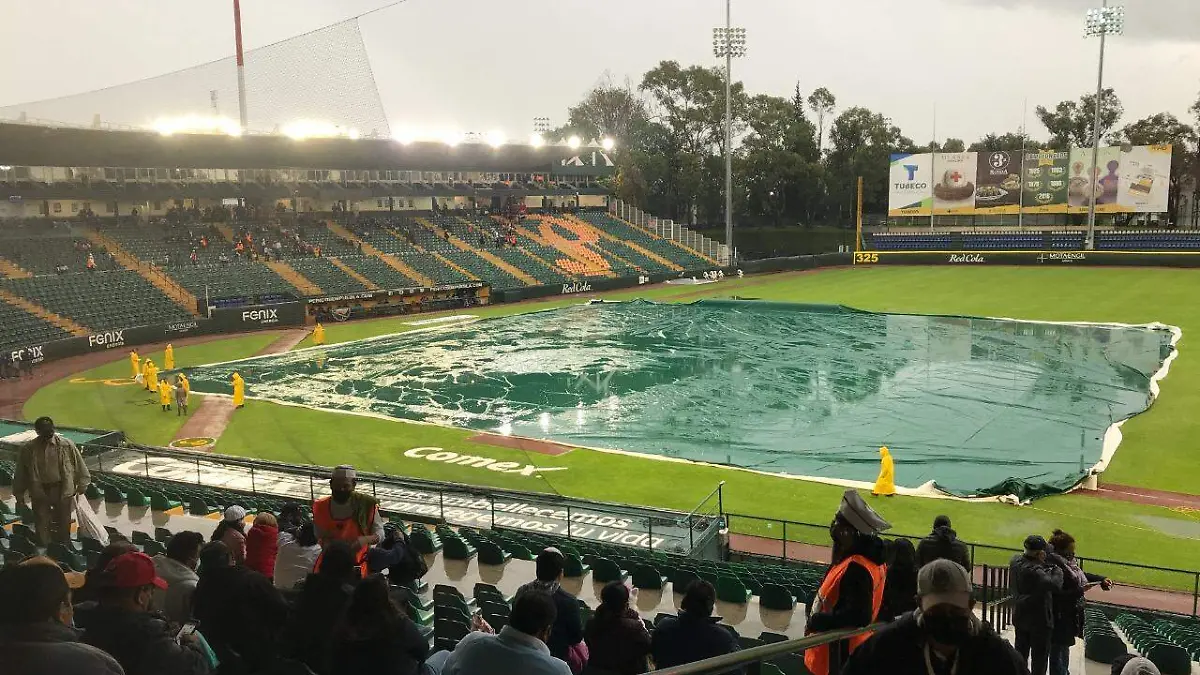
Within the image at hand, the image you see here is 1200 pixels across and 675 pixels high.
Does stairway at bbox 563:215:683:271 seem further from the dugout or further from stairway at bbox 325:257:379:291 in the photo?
stairway at bbox 325:257:379:291

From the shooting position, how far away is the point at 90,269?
1841 inches

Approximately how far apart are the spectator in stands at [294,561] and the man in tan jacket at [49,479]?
13.6 ft

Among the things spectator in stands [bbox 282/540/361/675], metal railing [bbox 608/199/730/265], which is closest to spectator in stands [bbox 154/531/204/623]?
spectator in stands [bbox 282/540/361/675]

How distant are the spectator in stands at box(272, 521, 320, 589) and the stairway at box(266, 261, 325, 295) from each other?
4601 cm

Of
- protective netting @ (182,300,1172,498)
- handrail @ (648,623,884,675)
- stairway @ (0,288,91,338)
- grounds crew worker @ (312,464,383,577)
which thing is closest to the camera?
handrail @ (648,623,884,675)

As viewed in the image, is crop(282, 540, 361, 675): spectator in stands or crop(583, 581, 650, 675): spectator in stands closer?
crop(282, 540, 361, 675): spectator in stands

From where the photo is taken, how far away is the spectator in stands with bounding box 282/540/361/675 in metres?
5.25

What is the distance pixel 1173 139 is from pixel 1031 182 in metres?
27.3

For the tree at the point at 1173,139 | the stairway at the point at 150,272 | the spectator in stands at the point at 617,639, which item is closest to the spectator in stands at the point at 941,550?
the spectator in stands at the point at 617,639

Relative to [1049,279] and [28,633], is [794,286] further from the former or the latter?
[28,633]

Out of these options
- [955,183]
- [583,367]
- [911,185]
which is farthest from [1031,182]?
[583,367]

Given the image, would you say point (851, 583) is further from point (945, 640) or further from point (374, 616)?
point (374, 616)

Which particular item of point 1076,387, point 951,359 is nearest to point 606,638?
point 1076,387

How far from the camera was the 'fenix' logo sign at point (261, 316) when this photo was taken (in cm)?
4616
